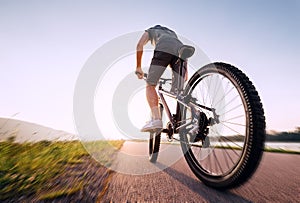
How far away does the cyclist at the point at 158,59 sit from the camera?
137 inches

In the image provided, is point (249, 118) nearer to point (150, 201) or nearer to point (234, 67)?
point (234, 67)

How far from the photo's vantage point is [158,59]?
11.7 feet

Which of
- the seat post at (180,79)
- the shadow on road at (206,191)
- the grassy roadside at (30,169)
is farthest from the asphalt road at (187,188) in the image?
the seat post at (180,79)

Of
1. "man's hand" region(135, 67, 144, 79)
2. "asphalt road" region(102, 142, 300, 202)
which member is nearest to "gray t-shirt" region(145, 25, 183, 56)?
"man's hand" region(135, 67, 144, 79)

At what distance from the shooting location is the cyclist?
3473 millimetres

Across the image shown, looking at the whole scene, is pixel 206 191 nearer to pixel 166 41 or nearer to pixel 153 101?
pixel 153 101

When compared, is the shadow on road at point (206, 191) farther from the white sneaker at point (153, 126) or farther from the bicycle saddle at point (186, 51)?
the bicycle saddle at point (186, 51)

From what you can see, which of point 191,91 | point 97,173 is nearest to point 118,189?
point 97,173

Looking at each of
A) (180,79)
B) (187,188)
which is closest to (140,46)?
(180,79)

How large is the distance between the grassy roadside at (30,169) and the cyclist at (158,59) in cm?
141

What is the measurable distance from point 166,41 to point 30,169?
259 centimetres

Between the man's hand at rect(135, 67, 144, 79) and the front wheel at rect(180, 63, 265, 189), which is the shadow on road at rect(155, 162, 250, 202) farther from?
the man's hand at rect(135, 67, 144, 79)

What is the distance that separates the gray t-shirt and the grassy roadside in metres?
2.22

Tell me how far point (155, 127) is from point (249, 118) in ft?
5.30
